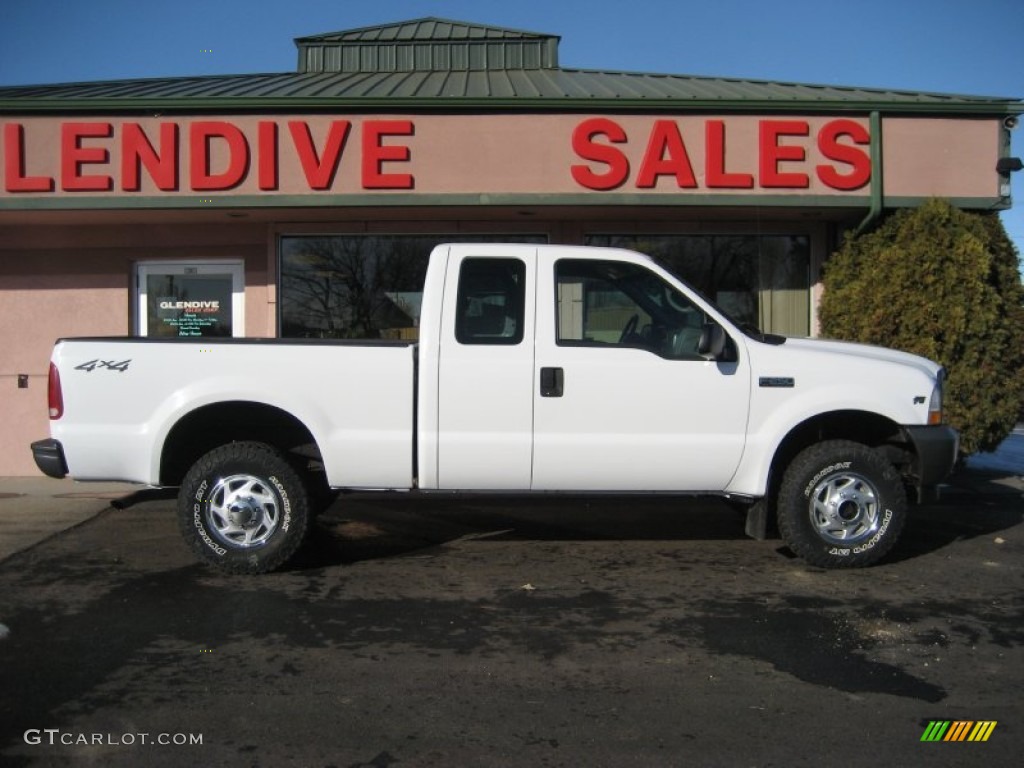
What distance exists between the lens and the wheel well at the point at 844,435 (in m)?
6.07

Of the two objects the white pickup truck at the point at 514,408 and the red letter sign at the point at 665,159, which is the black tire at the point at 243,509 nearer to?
the white pickup truck at the point at 514,408

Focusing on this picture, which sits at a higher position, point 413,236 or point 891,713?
point 413,236

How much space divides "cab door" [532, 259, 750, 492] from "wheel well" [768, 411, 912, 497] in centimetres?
51

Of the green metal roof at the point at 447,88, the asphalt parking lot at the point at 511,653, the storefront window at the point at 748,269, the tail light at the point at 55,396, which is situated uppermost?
the green metal roof at the point at 447,88

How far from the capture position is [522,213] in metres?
9.66

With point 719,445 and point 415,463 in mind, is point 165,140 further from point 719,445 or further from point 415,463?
point 719,445

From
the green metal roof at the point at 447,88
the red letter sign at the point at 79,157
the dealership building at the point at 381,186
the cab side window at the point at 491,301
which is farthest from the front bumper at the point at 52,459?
the green metal roof at the point at 447,88

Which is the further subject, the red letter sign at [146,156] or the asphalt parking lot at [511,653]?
the red letter sign at [146,156]

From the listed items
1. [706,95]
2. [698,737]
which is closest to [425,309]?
[698,737]

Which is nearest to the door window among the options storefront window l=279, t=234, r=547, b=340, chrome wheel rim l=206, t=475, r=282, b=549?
chrome wheel rim l=206, t=475, r=282, b=549

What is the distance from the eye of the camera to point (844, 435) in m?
6.36

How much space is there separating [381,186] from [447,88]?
86.3 inches

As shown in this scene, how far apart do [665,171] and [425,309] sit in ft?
14.1

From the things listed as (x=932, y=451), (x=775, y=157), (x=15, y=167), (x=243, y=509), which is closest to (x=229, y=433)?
(x=243, y=509)
